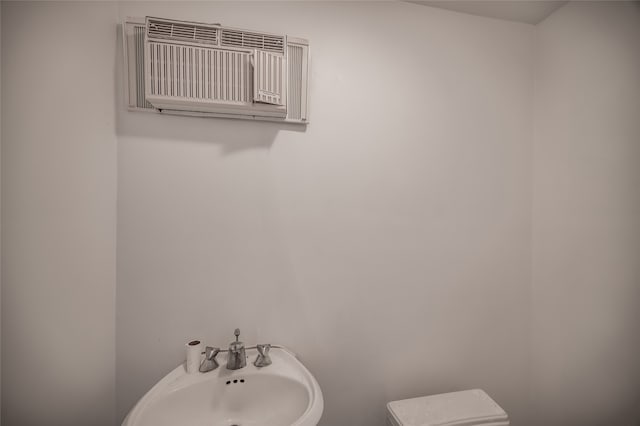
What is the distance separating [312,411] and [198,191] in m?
0.87

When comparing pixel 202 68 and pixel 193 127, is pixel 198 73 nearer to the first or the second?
pixel 202 68

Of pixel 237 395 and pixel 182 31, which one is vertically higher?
pixel 182 31

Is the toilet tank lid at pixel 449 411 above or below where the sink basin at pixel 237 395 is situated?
below

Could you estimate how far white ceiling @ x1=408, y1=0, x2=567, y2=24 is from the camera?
4.17 feet

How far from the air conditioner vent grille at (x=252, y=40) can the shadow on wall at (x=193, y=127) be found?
275 mm

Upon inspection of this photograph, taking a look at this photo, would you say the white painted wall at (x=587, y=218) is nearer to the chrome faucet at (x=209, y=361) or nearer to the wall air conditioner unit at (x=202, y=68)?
the wall air conditioner unit at (x=202, y=68)

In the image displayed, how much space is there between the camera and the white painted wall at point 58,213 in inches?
38.6

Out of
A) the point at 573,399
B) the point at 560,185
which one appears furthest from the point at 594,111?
the point at 573,399

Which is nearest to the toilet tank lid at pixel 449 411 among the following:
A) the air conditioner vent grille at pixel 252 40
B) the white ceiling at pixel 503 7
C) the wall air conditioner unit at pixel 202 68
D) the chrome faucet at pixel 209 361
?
the chrome faucet at pixel 209 361

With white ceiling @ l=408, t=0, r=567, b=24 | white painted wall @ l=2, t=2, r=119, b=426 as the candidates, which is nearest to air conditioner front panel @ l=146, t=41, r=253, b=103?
white painted wall @ l=2, t=2, r=119, b=426

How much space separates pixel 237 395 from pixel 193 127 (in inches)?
40.9

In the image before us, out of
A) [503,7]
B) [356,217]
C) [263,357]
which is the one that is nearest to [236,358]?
[263,357]

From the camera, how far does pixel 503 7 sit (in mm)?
1301

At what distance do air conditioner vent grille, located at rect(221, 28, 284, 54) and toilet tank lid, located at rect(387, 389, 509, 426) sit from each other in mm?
1506
